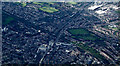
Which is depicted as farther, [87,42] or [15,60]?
[87,42]

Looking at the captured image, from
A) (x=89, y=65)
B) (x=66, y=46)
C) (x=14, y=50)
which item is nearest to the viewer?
(x=89, y=65)

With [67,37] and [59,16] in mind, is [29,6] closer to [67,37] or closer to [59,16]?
[59,16]

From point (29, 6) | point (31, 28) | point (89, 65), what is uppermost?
point (29, 6)

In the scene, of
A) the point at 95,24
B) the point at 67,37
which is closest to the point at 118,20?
the point at 95,24

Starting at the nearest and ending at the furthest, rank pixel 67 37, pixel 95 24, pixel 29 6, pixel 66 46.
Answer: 1. pixel 66 46
2. pixel 67 37
3. pixel 95 24
4. pixel 29 6

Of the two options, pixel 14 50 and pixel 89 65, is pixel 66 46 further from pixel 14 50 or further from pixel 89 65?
pixel 14 50

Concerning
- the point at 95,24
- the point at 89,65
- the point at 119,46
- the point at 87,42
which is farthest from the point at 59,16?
the point at 89,65

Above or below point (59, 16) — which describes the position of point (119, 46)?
below
